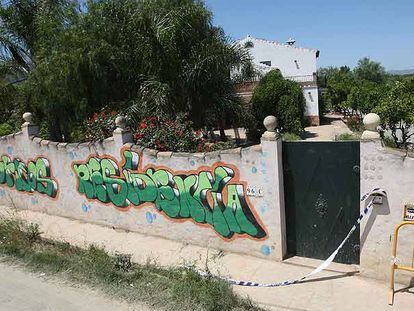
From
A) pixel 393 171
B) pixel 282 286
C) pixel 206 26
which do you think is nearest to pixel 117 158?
pixel 282 286

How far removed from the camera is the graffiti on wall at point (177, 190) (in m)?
7.09

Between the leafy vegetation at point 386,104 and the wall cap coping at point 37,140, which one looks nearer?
the wall cap coping at point 37,140

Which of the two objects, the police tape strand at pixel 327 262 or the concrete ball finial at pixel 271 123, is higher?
the concrete ball finial at pixel 271 123

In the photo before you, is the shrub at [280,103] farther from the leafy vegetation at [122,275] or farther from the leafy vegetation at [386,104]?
the leafy vegetation at [122,275]

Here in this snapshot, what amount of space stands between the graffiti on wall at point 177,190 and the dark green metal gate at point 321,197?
671 millimetres

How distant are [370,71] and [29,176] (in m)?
97.4

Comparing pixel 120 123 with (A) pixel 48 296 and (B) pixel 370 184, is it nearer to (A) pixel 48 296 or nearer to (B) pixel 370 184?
(A) pixel 48 296

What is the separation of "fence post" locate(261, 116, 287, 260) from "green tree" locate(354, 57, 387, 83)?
95.4 meters

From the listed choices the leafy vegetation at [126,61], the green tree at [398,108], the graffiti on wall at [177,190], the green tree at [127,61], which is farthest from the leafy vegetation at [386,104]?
the graffiti on wall at [177,190]

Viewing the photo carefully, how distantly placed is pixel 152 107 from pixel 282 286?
259 inches

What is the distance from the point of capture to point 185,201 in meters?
7.68

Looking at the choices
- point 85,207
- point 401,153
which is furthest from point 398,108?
point 85,207

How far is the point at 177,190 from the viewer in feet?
25.4

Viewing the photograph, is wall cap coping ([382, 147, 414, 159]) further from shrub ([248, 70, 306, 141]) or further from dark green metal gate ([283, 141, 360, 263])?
shrub ([248, 70, 306, 141])
